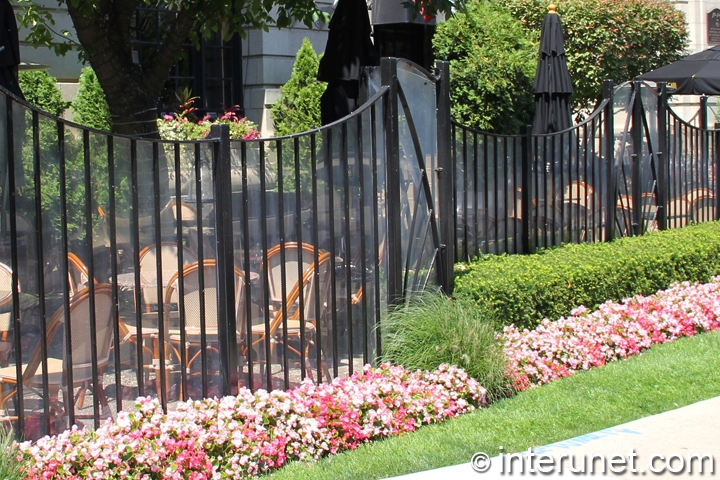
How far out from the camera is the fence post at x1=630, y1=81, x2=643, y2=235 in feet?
32.6

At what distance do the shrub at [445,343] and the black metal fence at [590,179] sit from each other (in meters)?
1.49

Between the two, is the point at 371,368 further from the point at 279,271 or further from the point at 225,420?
the point at 225,420

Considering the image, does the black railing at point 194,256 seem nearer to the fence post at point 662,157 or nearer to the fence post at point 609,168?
the fence post at point 609,168

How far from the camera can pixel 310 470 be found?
456cm

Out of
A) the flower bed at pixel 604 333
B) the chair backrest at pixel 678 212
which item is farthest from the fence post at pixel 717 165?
the flower bed at pixel 604 333

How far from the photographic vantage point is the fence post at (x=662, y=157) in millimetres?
10344

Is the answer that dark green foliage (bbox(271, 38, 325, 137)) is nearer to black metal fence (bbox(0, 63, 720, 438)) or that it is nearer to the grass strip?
black metal fence (bbox(0, 63, 720, 438))

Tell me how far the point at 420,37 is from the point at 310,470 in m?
14.5

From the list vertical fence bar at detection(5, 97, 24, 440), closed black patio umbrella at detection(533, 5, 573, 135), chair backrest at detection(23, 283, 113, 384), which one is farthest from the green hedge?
vertical fence bar at detection(5, 97, 24, 440)

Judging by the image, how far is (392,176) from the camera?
6.15 meters

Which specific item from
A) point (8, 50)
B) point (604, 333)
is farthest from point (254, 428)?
point (8, 50)

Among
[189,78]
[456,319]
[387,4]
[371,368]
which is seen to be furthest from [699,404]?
[189,78]

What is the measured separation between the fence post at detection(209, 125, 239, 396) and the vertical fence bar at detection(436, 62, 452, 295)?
7.25ft

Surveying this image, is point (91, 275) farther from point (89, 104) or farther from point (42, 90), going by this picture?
point (89, 104)
